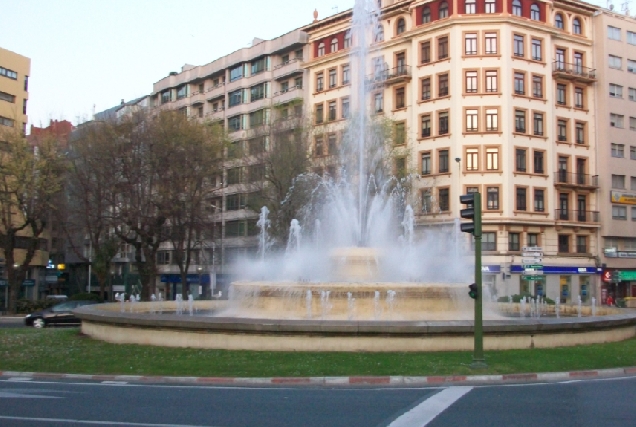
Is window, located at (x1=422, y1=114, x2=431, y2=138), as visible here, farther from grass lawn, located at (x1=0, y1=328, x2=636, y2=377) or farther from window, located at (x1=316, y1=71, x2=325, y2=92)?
grass lawn, located at (x1=0, y1=328, x2=636, y2=377)

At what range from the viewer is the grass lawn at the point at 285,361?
52.5 ft

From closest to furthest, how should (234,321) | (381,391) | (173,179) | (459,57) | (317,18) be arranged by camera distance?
1. (381,391)
2. (234,321)
3. (173,179)
4. (459,57)
5. (317,18)

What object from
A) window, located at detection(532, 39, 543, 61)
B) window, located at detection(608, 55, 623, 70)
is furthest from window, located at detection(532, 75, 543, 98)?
window, located at detection(608, 55, 623, 70)

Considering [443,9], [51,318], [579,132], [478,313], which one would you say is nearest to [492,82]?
[443,9]

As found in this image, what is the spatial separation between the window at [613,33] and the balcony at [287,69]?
2676cm

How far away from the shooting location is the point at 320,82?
223ft

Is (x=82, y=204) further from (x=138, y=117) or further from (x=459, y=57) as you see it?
(x=459, y=57)

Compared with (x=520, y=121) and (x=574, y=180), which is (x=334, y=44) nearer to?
(x=520, y=121)

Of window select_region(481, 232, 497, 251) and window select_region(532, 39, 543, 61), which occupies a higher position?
window select_region(532, 39, 543, 61)

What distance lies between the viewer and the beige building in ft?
208

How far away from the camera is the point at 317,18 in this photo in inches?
2832

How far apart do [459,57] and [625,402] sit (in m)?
48.2

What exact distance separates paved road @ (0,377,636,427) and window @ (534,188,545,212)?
44.4m


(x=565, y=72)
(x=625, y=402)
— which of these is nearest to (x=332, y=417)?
(x=625, y=402)
